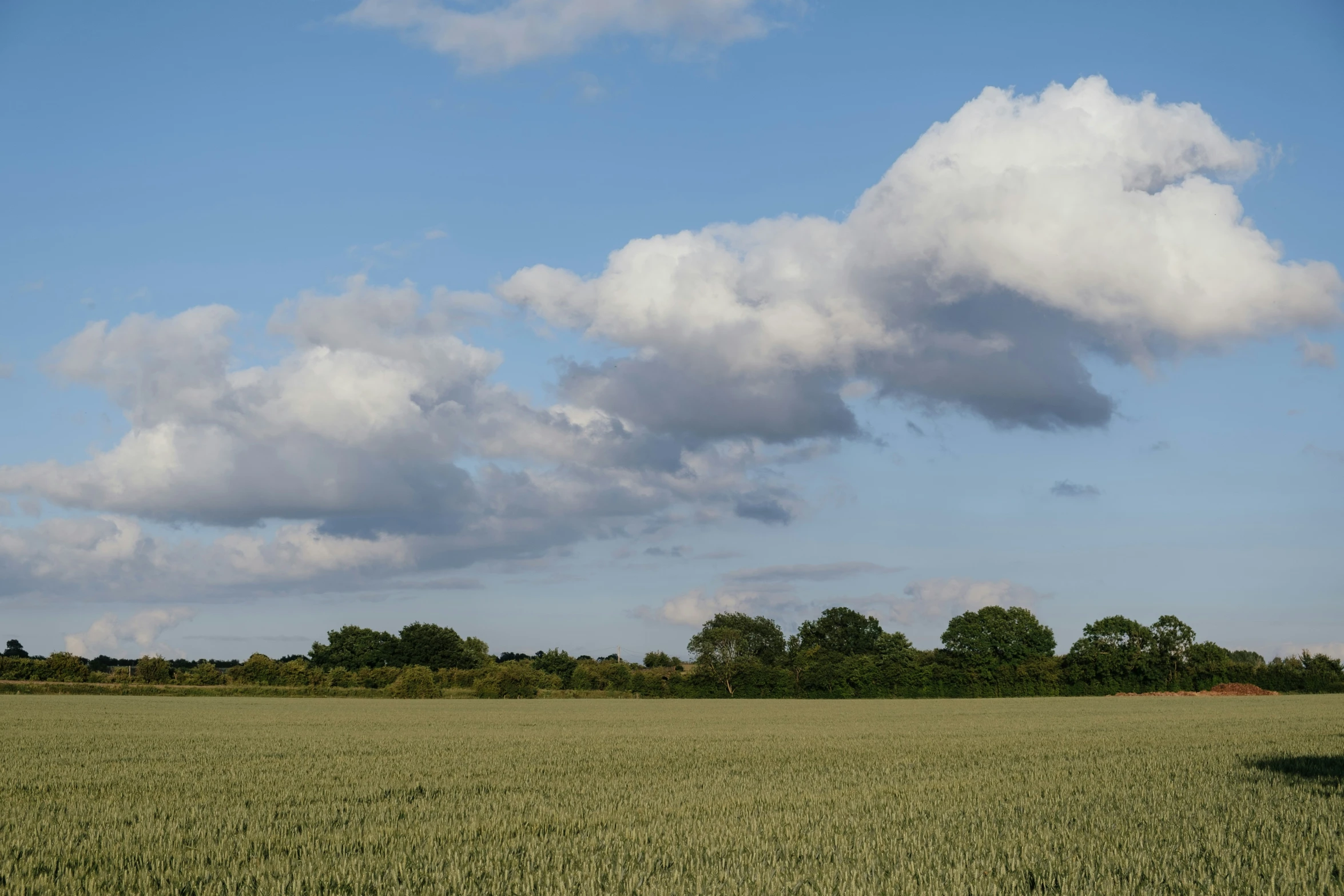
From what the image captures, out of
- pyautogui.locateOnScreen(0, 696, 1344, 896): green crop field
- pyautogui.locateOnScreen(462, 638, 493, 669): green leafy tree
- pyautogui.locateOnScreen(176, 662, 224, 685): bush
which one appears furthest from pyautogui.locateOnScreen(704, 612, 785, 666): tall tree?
pyautogui.locateOnScreen(0, 696, 1344, 896): green crop field

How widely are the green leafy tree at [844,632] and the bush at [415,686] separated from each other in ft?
211

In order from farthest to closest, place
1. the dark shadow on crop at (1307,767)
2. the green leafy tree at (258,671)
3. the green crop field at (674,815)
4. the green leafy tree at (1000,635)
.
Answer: the green leafy tree at (1000,635) < the green leafy tree at (258,671) < the dark shadow on crop at (1307,767) < the green crop field at (674,815)

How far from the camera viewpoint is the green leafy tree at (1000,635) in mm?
123375

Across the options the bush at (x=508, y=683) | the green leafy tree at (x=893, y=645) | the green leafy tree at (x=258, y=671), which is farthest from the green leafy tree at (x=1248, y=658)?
the green leafy tree at (x=258, y=671)

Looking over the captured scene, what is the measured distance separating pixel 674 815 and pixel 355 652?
139463 millimetres

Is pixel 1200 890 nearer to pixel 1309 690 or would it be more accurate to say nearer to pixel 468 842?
pixel 468 842

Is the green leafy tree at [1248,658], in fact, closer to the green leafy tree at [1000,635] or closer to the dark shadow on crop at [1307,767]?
the green leafy tree at [1000,635]

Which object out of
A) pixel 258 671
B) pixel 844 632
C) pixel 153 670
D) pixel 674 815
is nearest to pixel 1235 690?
pixel 844 632

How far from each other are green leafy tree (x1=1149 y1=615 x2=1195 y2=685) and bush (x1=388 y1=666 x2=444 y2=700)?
234ft

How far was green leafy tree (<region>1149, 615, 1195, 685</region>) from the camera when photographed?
91.8m

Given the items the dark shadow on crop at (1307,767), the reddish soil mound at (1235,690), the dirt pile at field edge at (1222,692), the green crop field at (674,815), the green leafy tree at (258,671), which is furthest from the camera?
the green leafy tree at (258,671)

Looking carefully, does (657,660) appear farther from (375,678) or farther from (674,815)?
(674,815)

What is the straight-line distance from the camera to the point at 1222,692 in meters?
90.0

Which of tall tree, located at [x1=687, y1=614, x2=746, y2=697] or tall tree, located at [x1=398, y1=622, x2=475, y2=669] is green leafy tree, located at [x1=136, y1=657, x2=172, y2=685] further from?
tall tree, located at [x1=687, y1=614, x2=746, y2=697]
